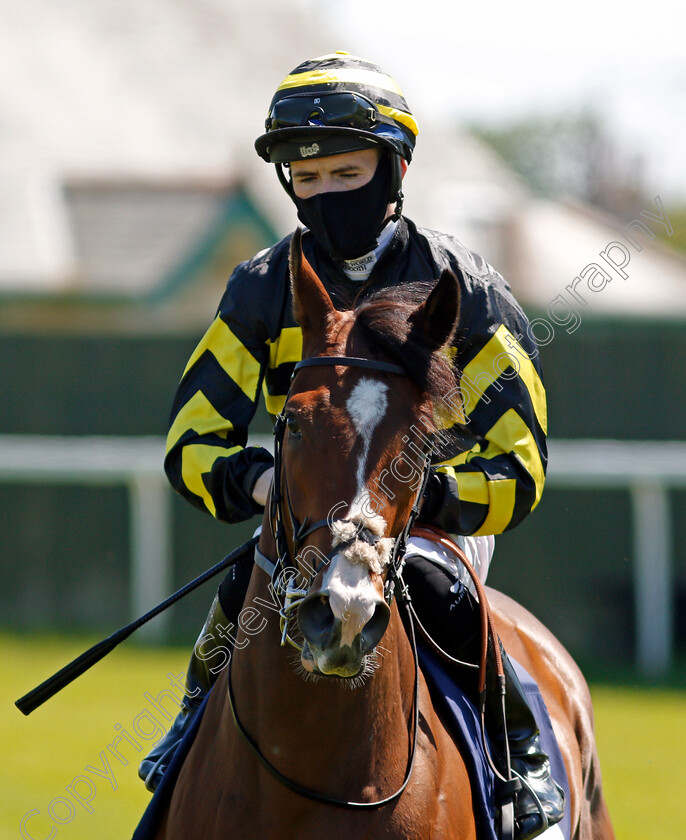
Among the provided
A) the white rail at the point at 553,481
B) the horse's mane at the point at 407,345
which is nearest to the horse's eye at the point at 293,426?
the horse's mane at the point at 407,345

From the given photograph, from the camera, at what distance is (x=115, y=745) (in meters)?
7.44

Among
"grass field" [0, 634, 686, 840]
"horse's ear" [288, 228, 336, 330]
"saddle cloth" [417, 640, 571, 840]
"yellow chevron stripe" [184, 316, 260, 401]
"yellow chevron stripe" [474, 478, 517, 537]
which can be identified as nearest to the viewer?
"horse's ear" [288, 228, 336, 330]

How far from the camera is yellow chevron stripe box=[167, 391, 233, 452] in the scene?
326 centimetres

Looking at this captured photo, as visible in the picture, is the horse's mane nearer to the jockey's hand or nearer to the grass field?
the jockey's hand

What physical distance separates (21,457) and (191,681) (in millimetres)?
7674

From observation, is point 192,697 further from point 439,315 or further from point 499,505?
point 439,315

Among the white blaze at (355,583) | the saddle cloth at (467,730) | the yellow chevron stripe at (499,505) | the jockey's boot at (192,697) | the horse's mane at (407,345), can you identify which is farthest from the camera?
the jockey's boot at (192,697)

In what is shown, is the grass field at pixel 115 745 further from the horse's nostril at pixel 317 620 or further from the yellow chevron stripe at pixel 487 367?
the horse's nostril at pixel 317 620

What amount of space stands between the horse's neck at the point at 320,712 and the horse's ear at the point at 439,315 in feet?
2.17

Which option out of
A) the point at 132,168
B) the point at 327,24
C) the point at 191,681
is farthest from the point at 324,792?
the point at 327,24

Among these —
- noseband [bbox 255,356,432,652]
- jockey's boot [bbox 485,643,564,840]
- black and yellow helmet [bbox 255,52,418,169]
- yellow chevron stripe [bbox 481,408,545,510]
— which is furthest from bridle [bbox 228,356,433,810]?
black and yellow helmet [bbox 255,52,418,169]

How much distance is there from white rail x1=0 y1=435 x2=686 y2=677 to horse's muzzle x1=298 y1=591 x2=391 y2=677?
24.3ft

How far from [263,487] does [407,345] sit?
0.57 metres

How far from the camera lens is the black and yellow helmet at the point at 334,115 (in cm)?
324
